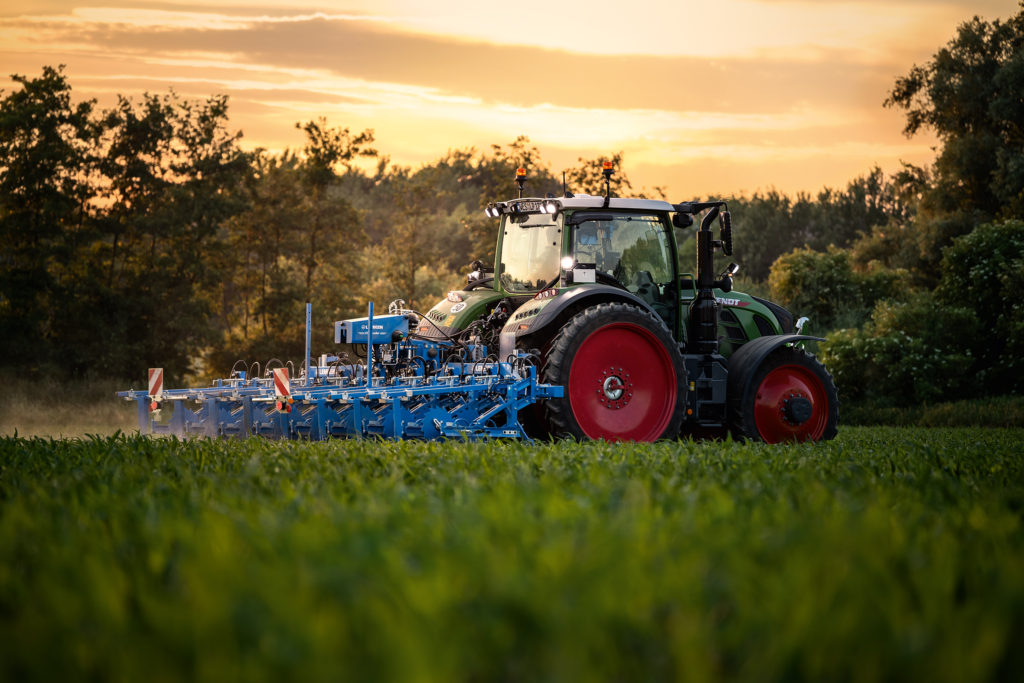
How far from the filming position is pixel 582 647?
7.66 feet

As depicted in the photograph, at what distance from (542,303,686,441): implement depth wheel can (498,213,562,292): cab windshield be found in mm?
1164

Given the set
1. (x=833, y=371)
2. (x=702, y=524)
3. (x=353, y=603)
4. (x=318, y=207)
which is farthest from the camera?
(x=318, y=207)

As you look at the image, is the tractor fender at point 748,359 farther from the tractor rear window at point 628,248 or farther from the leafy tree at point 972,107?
the leafy tree at point 972,107

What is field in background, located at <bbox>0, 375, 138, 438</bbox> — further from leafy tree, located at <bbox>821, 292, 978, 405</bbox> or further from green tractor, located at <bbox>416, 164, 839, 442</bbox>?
leafy tree, located at <bbox>821, 292, 978, 405</bbox>

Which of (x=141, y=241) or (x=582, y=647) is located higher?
(x=141, y=241)

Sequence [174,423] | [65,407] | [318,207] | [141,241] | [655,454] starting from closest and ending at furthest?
1. [655,454]
2. [174,423]
3. [65,407]
4. [141,241]
5. [318,207]

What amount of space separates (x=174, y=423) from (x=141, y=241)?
1715 cm

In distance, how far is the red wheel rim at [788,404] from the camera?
11.4m

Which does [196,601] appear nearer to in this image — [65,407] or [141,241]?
[65,407]

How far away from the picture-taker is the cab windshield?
11.1 meters

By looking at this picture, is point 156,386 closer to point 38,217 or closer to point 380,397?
point 380,397

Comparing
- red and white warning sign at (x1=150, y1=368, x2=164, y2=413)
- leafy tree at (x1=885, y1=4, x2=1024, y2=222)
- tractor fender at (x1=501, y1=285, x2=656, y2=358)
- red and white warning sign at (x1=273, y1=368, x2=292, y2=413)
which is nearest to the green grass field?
tractor fender at (x1=501, y1=285, x2=656, y2=358)

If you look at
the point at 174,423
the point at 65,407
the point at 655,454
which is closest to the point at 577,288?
the point at 655,454

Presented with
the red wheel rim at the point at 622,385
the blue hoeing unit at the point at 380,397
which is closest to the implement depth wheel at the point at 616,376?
the red wheel rim at the point at 622,385
